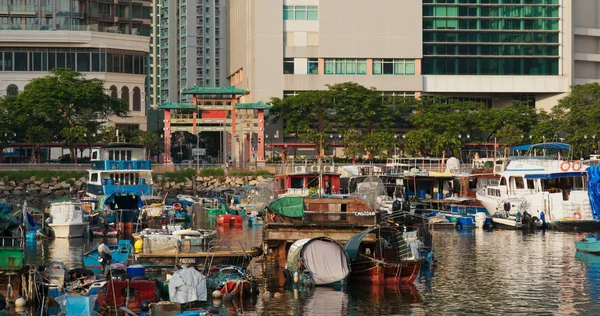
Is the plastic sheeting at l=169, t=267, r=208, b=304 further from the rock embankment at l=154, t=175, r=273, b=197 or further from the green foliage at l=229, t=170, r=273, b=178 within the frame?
the green foliage at l=229, t=170, r=273, b=178

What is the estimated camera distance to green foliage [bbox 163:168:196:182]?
133 meters

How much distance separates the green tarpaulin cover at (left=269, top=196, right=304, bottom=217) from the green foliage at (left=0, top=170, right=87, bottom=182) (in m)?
79.2

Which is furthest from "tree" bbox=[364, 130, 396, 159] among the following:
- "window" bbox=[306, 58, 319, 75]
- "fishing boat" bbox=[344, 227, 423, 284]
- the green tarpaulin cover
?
"fishing boat" bbox=[344, 227, 423, 284]

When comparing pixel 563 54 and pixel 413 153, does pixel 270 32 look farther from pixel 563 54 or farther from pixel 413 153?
pixel 563 54

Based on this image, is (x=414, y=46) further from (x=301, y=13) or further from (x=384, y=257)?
(x=384, y=257)

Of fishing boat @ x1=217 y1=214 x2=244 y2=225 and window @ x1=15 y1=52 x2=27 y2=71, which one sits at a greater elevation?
window @ x1=15 y1=52 x2=27 y2=71

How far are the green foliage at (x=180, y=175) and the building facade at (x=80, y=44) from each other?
29.2 m

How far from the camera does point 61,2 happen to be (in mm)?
163250

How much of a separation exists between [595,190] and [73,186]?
67.5 m

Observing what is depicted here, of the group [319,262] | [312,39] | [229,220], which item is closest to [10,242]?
[319,262]

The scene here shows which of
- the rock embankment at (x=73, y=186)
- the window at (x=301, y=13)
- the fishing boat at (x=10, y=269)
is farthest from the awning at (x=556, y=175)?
the window at (x=301, y=13)

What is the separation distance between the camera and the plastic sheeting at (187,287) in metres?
43.4

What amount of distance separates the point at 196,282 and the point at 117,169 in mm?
Result: 49354

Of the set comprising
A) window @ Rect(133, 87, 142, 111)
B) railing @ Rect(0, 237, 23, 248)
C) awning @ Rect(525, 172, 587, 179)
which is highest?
window @ Rect(133, 87, 142, 111)
